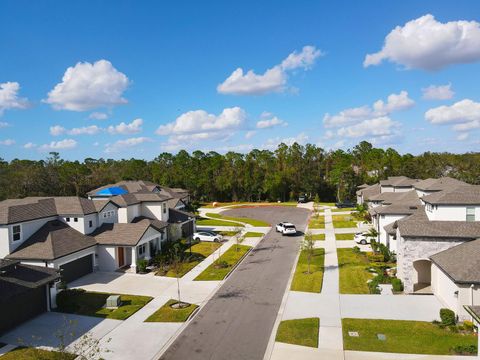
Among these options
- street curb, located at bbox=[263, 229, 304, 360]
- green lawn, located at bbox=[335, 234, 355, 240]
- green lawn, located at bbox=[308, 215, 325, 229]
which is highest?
green lawn, located at bbox=[308, 215, 325, 229]

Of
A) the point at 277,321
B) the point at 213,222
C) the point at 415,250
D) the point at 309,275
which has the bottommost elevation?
the point at 277,321

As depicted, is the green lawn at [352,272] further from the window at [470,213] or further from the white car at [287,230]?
the white car at [287,230]

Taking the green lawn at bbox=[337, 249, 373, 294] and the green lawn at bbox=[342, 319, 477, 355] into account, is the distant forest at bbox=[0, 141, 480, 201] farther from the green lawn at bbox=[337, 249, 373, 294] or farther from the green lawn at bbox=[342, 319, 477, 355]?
the green lawn at bbox=[342, 319, 477, 355]

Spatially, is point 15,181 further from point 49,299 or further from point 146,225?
point 49,299

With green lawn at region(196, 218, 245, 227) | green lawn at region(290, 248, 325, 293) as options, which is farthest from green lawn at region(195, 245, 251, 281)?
green lawn at region(196, 218, 245, 227)

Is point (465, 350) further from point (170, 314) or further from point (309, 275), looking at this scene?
point (170, 314)

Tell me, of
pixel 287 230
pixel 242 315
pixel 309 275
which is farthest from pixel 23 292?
pixel 287 230
